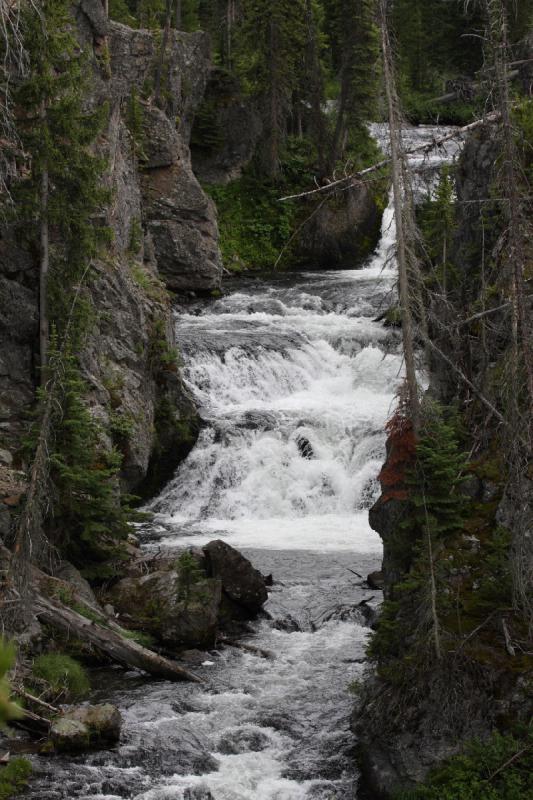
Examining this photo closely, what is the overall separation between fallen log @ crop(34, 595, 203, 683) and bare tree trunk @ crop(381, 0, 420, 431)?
15.7 ft

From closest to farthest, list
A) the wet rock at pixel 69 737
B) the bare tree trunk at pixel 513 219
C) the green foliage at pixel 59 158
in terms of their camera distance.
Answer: the bare tree trunk at pixel 513 219 < the wet rock at pixel 69 737 < the green foliage at pixel 59 158

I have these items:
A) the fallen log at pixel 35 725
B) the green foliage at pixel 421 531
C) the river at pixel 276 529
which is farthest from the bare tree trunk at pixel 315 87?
the fallen log at pixel 35 725

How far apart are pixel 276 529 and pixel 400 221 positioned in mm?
10719

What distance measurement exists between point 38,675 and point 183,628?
2.51m

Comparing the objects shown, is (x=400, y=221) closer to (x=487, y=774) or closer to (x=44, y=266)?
(x=487, y=774)

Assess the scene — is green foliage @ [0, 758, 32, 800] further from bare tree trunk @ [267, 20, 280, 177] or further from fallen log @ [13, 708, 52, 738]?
bare tree trunk @ [267, 20, 280, 177]

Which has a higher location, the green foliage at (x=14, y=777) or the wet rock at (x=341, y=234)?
the wet rock at (x=341, y=234)

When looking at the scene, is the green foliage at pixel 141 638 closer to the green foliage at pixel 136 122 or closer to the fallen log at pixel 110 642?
the fallen log at pixel 110 642

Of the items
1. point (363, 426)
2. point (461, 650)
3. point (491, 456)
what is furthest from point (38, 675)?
point (363, 426)

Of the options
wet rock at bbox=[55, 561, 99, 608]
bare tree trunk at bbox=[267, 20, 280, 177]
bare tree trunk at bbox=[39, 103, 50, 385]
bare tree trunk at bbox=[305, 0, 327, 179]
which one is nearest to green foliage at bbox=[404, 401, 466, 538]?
wet rock at bbox=[55, 561, 99, 608]

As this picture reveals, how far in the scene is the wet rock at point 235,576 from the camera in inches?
548

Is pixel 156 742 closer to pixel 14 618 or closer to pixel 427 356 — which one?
pixel 14 618

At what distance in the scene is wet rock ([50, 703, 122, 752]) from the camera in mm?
9531

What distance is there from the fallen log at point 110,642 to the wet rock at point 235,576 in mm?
2193
